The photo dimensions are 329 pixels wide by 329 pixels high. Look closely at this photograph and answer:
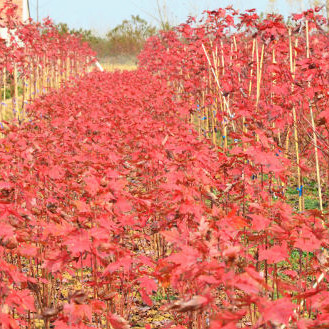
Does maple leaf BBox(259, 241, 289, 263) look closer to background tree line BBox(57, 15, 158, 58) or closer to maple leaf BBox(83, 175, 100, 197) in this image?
maple leaf BBox(83, 175, 100, 197)

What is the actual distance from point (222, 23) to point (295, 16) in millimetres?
2725

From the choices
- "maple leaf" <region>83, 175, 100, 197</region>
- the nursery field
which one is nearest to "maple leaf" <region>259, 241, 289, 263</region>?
the nursery field

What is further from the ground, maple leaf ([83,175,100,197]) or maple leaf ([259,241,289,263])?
maple leaf ([83,175,100,197])

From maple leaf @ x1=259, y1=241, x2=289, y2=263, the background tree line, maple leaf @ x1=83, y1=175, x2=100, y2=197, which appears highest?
the background tree line

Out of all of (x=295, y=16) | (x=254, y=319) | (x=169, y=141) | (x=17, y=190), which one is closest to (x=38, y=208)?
(x=17, y=190)

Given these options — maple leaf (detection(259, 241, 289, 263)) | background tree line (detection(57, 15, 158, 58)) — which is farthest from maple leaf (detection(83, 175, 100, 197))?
background tree line (detection(57, 15, 158, 58))

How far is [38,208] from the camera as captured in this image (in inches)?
124

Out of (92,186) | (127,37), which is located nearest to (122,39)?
(127,37)

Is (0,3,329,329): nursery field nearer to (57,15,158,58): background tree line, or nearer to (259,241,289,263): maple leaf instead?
(259,241,289,263): maple leaf

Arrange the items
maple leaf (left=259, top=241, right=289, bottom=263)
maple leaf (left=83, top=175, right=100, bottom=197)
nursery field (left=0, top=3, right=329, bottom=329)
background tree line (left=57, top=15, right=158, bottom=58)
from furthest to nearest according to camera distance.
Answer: background tree line (left=57, top=15, right=158, bottom=58), maple leaf (left=83, top=175, right=100, bottom=197), maple leaf (left=259, top=241, right=289, bottom=263), nursery field (left=0, top=3, right=329, bottom=329)

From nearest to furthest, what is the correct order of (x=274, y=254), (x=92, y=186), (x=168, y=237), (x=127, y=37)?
1. (x=168, y=237)
2. (x=274, y=254)
3. (x=92, y=186)
4. (x=127, y=37)

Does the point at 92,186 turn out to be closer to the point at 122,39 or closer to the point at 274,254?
the point at 274,254

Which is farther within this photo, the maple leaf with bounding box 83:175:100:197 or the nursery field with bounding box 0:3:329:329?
the maple leaf with bounding box 83:175:100:197

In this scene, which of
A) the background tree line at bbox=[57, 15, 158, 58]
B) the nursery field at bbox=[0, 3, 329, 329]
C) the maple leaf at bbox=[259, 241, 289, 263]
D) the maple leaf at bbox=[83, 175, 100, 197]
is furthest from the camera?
the background tree line at bbox=[57, 15, 158, 58]
